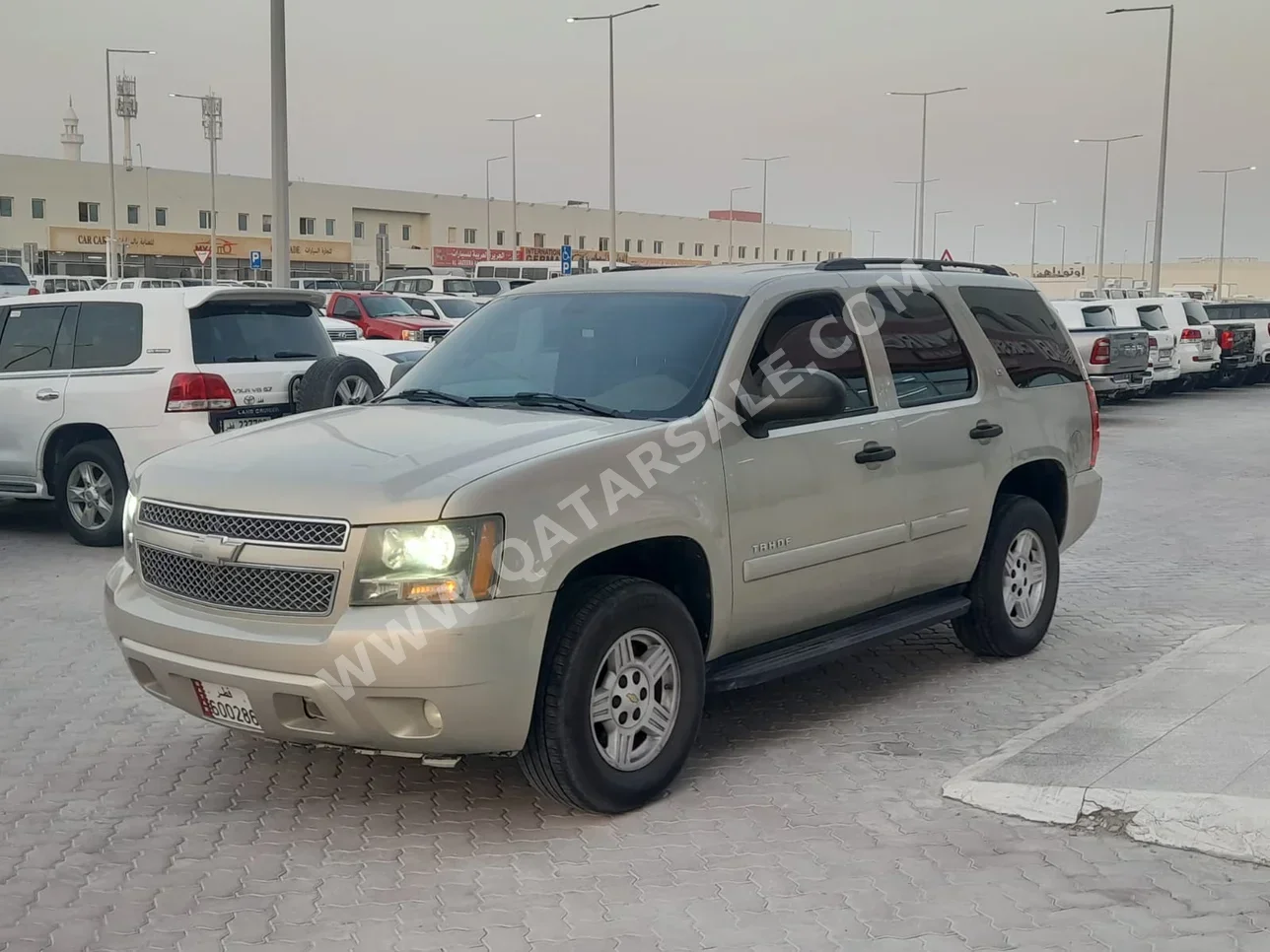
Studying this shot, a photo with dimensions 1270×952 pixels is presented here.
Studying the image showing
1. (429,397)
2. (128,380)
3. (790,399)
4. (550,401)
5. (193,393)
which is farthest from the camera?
(128,380)

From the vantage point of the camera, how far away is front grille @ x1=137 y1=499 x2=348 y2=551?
4.63 m

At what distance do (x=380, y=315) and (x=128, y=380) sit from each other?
20.2 m

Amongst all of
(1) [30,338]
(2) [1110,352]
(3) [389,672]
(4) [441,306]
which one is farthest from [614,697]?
(4) [441,306]

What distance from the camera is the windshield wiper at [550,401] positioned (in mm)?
5504

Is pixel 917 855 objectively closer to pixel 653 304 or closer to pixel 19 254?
pixel 653 304

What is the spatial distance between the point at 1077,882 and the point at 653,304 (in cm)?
283

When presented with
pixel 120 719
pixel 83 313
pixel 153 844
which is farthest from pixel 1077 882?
pixel 83 313

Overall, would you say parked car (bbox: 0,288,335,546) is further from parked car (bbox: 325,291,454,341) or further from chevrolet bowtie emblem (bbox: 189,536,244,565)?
parked car (bbox: 325,291,454,341)

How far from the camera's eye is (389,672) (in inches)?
179

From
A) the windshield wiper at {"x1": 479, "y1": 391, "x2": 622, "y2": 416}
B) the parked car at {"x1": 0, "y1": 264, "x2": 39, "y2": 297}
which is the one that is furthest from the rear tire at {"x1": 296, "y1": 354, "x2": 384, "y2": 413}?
the parked car at {"x1": 0, "y1": 264, "x2": 39, "y2": 297}

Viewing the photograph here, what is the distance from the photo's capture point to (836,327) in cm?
618

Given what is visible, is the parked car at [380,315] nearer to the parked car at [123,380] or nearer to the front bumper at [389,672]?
the parked car at [123,380]

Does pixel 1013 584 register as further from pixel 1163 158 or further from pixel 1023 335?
pixel 1163 158

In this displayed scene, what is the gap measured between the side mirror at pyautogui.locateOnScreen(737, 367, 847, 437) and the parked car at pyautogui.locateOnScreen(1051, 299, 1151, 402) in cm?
1756
